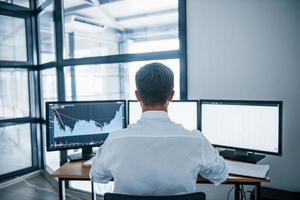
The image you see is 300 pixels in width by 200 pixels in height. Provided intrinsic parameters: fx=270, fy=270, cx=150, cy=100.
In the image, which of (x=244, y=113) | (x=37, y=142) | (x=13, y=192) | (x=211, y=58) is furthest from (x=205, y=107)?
(x=37, y=142)

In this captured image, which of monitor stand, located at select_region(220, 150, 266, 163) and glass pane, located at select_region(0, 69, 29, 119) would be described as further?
glass pane, located at select_region(0, 69, 29, 119)

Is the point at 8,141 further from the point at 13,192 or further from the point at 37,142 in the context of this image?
the point at 13,192

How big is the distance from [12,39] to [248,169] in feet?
11.6

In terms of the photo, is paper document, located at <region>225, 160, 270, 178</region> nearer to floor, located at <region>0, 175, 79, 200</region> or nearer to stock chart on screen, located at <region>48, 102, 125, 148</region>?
stock chart on screen, located at <region>48, 102, 125, 148</region>

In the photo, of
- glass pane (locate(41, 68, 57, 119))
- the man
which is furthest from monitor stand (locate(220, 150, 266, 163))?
glass pane (locate(41, 68, 57, 119))

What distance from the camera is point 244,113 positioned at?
1.81 meters

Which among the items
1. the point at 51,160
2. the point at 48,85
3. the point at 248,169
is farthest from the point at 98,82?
the point at 248,169

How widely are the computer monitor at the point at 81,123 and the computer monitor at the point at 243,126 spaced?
717mm

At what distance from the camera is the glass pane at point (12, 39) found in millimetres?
3672

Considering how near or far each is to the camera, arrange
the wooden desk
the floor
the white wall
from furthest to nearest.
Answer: the floor < the white wall < the wooden desk

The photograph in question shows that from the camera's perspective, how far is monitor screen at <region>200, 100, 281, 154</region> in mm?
1716

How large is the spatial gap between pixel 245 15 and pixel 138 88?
1.34 meters

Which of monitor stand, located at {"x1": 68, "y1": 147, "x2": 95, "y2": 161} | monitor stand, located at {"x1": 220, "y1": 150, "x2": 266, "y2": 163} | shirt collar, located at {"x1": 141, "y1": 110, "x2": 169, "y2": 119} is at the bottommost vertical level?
monitor stand, located at {"x1": 68, "y1": 147, "x2": 95, "y2": 161}

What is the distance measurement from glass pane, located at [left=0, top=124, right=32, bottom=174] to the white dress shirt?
3194 mm
